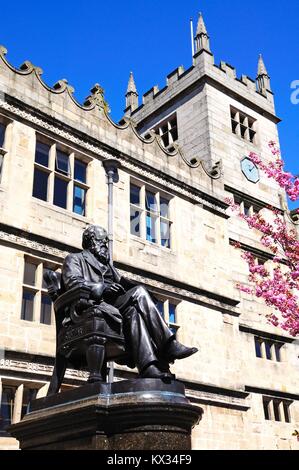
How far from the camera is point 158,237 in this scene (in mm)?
16109

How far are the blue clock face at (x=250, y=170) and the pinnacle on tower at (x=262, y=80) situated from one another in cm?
501

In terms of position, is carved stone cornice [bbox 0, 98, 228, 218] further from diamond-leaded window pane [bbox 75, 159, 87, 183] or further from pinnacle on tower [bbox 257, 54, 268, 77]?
pinnacle on tower [bbox 257, 54, 268, 77]

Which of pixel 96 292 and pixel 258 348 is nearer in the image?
pixel 96 292

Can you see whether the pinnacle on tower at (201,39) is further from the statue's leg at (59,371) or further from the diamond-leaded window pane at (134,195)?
the statue's leg at (59,371)

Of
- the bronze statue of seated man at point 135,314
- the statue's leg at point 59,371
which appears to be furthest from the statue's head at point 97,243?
the statue's leg at point 59,371

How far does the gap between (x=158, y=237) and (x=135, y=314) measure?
1015cm

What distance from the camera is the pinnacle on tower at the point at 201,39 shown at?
2336cm

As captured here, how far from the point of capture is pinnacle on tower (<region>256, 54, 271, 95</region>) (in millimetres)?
25834

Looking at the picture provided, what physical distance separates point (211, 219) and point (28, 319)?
8236 mm

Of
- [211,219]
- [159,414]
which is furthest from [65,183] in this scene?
[159,414]

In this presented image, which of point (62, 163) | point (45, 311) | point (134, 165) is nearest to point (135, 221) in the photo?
point (134, 165)

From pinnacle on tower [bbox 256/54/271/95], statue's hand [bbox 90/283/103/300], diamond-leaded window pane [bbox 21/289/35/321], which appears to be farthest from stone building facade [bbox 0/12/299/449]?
statue's hand [bbox 90/283/103/300]

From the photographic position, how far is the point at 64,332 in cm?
621

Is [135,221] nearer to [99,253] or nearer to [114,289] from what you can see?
[99,253]
